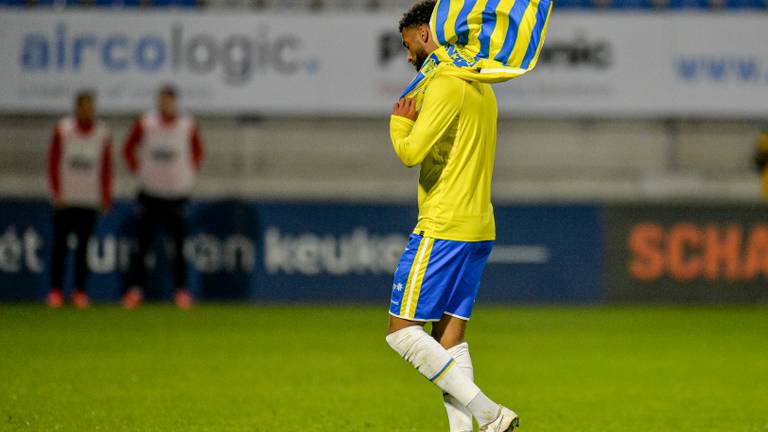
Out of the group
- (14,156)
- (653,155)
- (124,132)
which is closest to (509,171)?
(653,155)

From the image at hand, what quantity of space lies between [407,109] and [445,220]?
0.44m

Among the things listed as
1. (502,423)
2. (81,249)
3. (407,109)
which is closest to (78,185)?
(81,249)

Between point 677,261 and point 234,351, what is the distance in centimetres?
594

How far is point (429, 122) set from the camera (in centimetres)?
469

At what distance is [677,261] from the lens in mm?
13500

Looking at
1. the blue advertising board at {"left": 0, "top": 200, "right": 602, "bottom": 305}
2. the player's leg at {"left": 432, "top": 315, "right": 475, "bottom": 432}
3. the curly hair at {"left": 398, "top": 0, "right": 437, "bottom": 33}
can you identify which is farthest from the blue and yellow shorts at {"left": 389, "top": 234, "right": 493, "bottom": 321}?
the blue advertising board at {"left": 0, "top": 200, "right": 602, "bottom": 305}

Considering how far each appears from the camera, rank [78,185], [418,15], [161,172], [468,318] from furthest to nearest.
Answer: [161,172], [78,185], [468,318], [418,15]

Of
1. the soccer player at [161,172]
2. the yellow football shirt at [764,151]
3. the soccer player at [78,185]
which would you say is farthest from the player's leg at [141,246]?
the yellow football shirt at [764,151]

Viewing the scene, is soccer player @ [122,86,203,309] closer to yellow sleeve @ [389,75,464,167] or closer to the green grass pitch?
the green grass pitch

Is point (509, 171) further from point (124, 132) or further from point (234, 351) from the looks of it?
point (234, 351)

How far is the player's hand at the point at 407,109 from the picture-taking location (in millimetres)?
4816

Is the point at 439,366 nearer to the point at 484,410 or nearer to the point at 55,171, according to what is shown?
the point at 484,410

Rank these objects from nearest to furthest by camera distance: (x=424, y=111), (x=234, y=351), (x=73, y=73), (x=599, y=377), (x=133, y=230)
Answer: (x=424, y=111), (x=599, y=377), (x=234, y=351), (x=133, y=230), (x=73, y=73)

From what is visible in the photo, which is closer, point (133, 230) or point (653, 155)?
point (133, 230)
